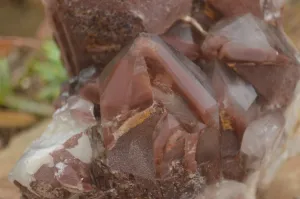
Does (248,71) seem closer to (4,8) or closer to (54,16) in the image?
(54,16)

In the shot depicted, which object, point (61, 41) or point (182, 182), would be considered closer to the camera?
point (182, 182)

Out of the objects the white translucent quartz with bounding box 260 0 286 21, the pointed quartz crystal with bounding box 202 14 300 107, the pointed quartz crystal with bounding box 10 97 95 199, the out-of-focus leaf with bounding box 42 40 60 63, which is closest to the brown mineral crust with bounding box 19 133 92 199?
the pointed quartz crystal with bounding box 10 97 95 199

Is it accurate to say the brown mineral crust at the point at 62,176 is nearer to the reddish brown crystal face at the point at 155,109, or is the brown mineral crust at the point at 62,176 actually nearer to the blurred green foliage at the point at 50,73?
the reddish brown crystal face at the point at 155,109

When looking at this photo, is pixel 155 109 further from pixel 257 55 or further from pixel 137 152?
pixel 257 55

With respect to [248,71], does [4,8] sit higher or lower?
lower

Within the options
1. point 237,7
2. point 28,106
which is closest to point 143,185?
point 237,7

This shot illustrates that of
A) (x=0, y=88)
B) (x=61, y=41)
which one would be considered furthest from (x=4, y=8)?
(x=61, y=41)

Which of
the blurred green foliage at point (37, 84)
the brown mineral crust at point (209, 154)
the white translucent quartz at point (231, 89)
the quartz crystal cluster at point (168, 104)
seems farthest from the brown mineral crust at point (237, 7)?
the blurred green foliage at point (37, 84)

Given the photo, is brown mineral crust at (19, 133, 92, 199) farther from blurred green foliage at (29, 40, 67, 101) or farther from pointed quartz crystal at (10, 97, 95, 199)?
blurred green foliage at (29, 40, 67, 101)
